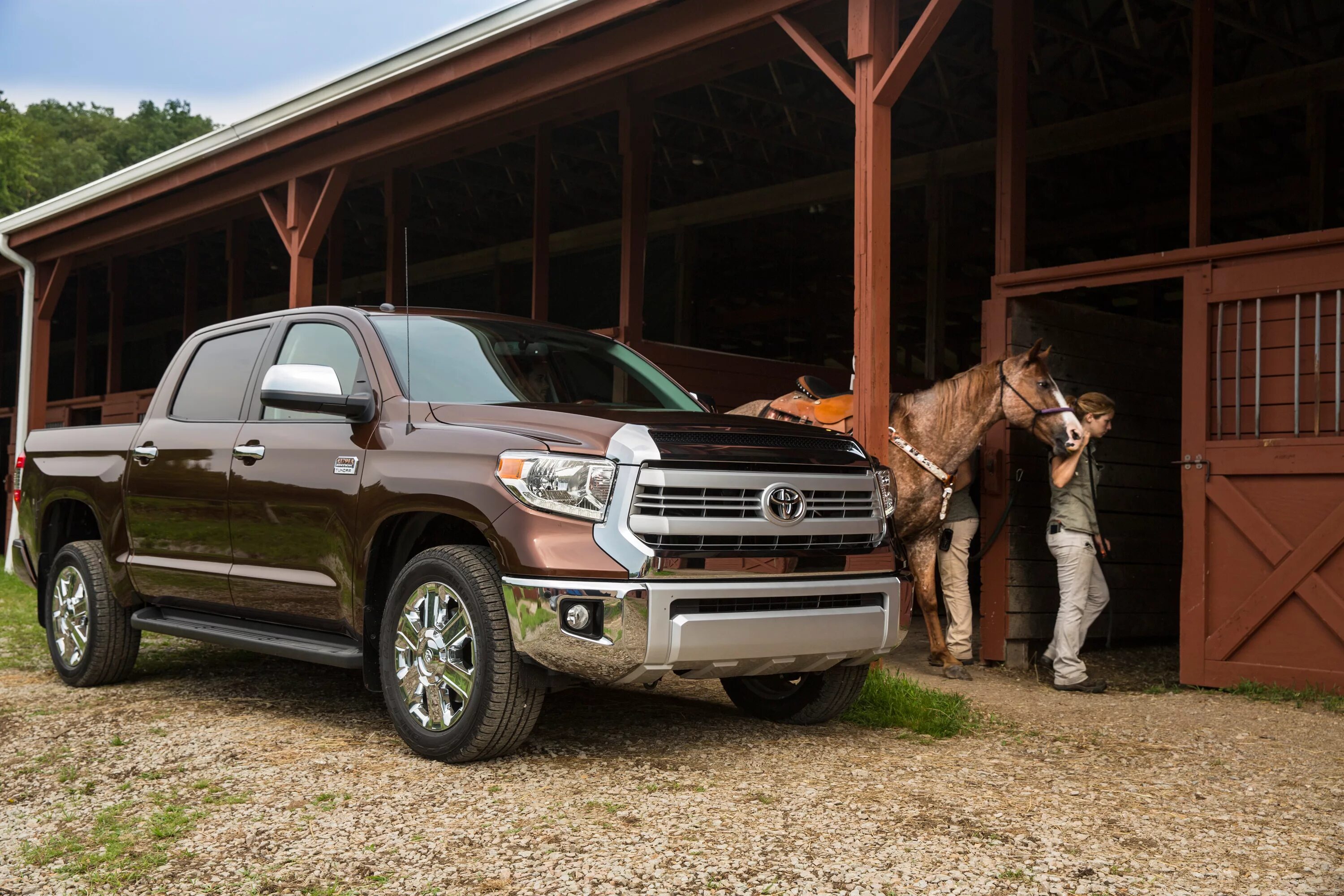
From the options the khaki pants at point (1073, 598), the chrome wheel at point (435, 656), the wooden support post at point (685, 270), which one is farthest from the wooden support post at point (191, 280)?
the chrome wheel at point (435, 656)

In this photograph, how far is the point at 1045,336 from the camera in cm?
883

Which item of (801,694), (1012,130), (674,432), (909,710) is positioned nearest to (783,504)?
(674,432)

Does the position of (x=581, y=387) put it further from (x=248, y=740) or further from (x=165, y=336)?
(x=165, y=336)

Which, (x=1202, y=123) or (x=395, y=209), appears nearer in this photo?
(x=1202, y=123)

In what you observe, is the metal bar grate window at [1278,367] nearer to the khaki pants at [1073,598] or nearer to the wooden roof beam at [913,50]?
the khaki pants at [1073,598]

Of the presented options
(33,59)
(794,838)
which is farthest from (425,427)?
(33,59)

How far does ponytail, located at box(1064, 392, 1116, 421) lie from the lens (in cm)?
802

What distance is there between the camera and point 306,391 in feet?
17.6

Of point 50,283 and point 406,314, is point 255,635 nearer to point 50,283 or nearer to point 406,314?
point 406,314

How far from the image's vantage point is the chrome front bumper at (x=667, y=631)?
460 cm

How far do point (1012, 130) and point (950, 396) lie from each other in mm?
2018

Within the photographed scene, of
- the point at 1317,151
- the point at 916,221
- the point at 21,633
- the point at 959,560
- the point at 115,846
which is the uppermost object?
the point at 916,221

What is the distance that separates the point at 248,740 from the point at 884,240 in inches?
175

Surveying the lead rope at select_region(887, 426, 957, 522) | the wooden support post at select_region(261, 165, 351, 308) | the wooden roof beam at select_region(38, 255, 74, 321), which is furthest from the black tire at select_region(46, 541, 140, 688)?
the wooden roof beam at select_region(38, 255, 74, 321)
